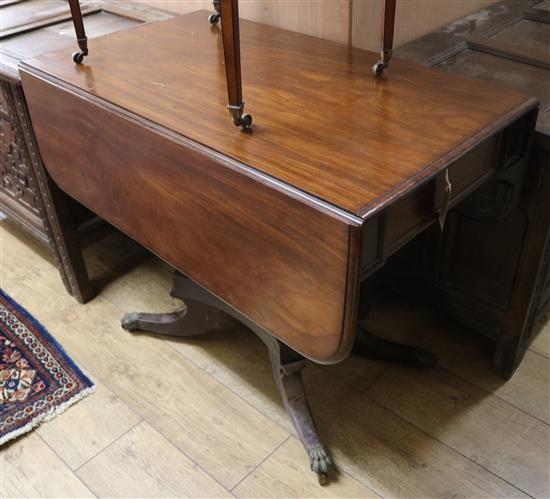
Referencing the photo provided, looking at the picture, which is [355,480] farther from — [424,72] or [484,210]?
[424,72]

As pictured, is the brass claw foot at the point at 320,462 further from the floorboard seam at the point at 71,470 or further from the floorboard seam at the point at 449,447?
the floorboard seam at the point at 71,470

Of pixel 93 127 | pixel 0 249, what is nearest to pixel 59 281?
pixel 0 249

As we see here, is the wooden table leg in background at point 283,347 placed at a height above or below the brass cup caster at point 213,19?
below

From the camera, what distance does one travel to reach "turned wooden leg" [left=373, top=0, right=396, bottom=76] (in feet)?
3.90

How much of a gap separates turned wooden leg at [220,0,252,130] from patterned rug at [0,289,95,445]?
33.2 inches

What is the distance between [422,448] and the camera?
1.37 m

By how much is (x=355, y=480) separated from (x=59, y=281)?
1071 millimetres

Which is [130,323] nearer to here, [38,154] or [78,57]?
[38,154]

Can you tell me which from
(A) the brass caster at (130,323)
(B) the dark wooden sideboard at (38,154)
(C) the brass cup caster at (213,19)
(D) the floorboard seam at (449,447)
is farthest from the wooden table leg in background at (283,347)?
(C) the brass cup caster at (213,19)

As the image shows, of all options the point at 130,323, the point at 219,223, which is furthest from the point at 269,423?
the point at 219,223

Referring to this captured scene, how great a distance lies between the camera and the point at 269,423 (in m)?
1.45

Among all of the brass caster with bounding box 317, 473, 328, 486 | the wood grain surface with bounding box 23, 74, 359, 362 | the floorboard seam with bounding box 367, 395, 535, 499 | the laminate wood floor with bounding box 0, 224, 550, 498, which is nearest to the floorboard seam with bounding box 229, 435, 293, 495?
the laminate wood floor with bounding box 0, 224, 550, 498

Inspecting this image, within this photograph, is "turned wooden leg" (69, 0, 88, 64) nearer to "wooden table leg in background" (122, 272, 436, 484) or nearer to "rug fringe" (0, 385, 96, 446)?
"wooden table leg in background" (122, 272, 436, 484)

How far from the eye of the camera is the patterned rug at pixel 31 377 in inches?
58.5
